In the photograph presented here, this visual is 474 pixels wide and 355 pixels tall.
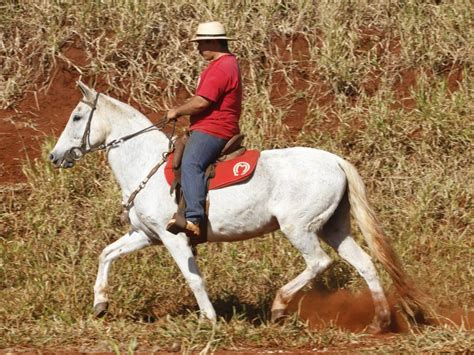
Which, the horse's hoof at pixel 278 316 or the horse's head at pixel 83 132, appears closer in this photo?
the horse's hoof at pixel 278 316

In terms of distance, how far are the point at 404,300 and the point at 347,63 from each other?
175 inches

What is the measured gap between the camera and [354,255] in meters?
8.59

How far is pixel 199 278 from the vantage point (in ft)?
27.7

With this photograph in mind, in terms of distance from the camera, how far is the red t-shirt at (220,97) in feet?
27.0

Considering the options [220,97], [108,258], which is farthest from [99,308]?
[220,97]

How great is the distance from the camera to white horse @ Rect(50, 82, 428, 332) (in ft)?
27.4

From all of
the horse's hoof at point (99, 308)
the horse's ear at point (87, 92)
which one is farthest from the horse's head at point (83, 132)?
the horse's hoof at point (99, 308)

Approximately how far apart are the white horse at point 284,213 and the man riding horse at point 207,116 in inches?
8.9

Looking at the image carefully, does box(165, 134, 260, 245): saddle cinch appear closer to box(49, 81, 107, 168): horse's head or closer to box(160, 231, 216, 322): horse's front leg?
box(160, 231, 216, 322): horse's front leg

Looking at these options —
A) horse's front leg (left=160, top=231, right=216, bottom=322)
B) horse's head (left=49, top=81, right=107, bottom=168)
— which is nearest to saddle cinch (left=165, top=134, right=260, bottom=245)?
horse's front leg (left=160, top=231, right=216, bottom=322)

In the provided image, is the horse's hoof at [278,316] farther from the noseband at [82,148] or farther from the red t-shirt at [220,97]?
the noseband at [82,148]

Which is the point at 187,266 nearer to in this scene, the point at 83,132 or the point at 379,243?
the point at 83,132

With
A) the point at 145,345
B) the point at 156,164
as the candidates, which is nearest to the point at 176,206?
the point at 156,164

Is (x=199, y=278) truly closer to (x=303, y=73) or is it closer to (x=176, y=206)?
(x=176, y=206)
